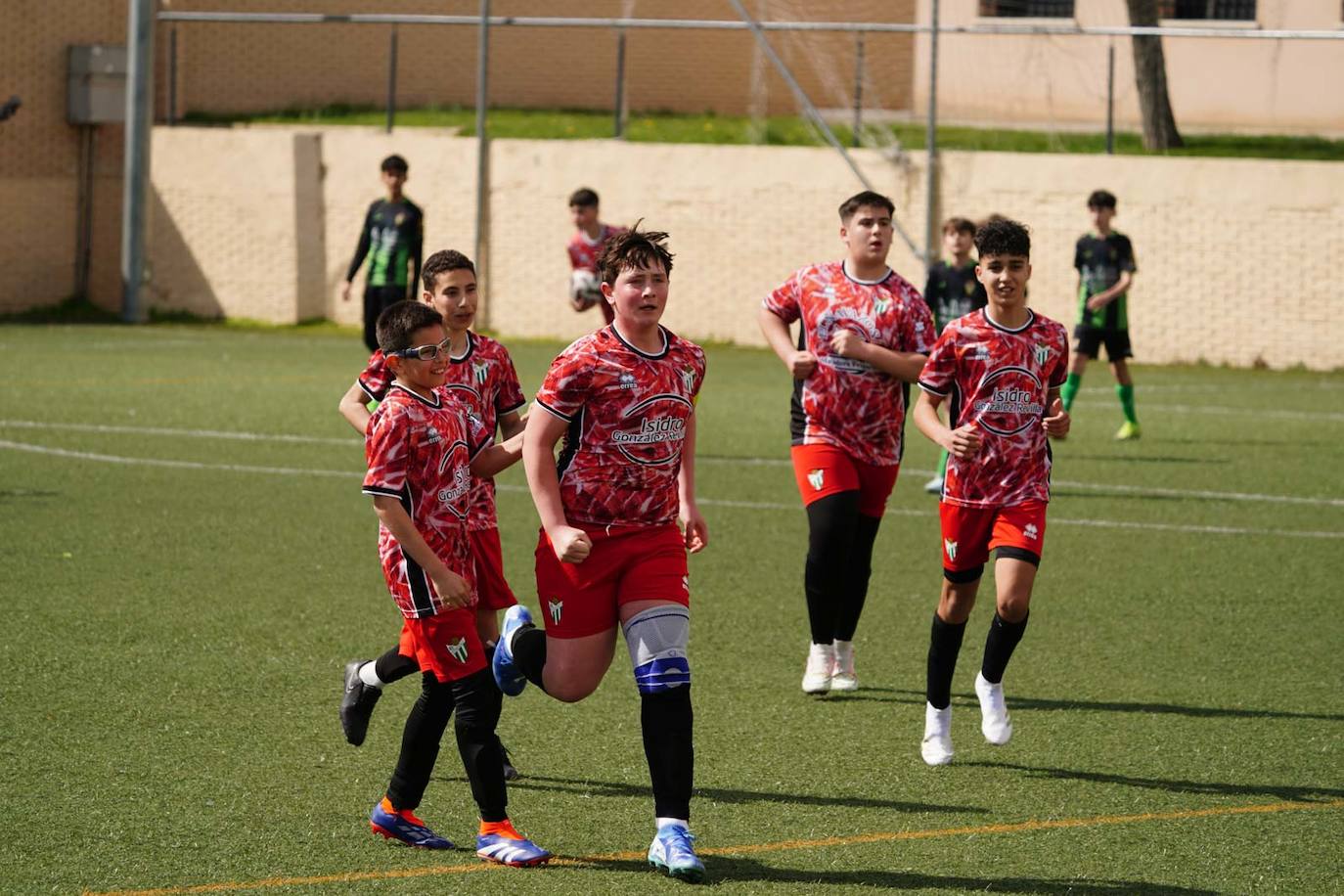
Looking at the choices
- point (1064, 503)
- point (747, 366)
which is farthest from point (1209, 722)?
point (747, 366)

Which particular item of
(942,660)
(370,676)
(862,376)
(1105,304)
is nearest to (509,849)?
(370,676)

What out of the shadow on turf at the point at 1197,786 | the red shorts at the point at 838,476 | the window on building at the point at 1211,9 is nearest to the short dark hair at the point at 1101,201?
the red shorts at the point at 838,476

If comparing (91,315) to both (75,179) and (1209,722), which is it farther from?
(1209,722)

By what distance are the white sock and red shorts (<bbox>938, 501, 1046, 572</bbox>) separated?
2176mm

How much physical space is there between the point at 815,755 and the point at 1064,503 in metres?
6.85

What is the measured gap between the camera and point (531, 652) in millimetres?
6121

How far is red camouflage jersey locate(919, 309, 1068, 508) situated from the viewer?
283 inches

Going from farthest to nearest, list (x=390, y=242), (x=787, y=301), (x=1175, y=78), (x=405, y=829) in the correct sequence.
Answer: (x=1175, y=78) < (x=390, y=242) < (x=787, y=301) < (x=405, y=829)

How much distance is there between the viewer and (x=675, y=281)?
89.4ft

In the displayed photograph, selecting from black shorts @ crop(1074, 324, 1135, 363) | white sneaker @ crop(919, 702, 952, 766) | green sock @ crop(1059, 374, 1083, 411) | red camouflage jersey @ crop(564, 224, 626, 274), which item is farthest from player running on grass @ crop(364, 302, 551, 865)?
black shorts @ crop(1074, 324, 1135, 363)

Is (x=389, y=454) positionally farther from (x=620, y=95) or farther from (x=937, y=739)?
(x=620, y=95)

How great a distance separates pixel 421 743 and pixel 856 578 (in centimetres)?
292

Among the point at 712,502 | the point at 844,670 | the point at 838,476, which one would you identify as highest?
the point at 838,476

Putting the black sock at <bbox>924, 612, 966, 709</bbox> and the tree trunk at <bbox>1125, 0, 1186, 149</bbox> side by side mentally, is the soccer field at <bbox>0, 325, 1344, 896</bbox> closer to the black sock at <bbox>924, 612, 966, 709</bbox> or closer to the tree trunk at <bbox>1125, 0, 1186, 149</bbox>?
the black sock at <bbox>924, 612, 966, 709</bbox>
